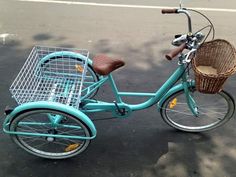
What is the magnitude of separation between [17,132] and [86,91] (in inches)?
28.9

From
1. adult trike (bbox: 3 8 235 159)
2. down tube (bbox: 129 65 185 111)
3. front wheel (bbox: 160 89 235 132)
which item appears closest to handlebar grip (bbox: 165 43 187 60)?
adult trike (bbox: 3 8 235 159)

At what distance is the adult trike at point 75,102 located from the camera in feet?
8.43

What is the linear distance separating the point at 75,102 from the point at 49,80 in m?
0.45

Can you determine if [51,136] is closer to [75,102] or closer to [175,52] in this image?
[75,102]

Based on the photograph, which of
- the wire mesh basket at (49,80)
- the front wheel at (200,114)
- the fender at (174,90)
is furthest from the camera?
the front wheel at (200,114)

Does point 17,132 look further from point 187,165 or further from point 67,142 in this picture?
point 187,165

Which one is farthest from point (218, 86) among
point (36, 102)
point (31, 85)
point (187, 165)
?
point (31, 85)

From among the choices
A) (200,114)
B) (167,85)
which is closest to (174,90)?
(167,85)

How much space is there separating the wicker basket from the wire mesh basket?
102cm

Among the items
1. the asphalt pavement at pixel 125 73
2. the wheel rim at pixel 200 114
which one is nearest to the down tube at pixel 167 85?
the wheel rim at pixel 200 114

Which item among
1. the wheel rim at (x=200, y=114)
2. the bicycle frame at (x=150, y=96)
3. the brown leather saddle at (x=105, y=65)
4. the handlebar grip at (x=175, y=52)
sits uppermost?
the handlebar grip at (x=175, y=52)

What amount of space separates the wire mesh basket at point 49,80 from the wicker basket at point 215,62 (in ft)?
A: 3.33

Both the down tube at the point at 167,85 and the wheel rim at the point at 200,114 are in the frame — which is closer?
the down tube at the point at 167,85

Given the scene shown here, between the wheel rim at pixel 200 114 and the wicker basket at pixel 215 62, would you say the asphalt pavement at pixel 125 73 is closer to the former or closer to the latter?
the wheel rim at pixel 200 114
